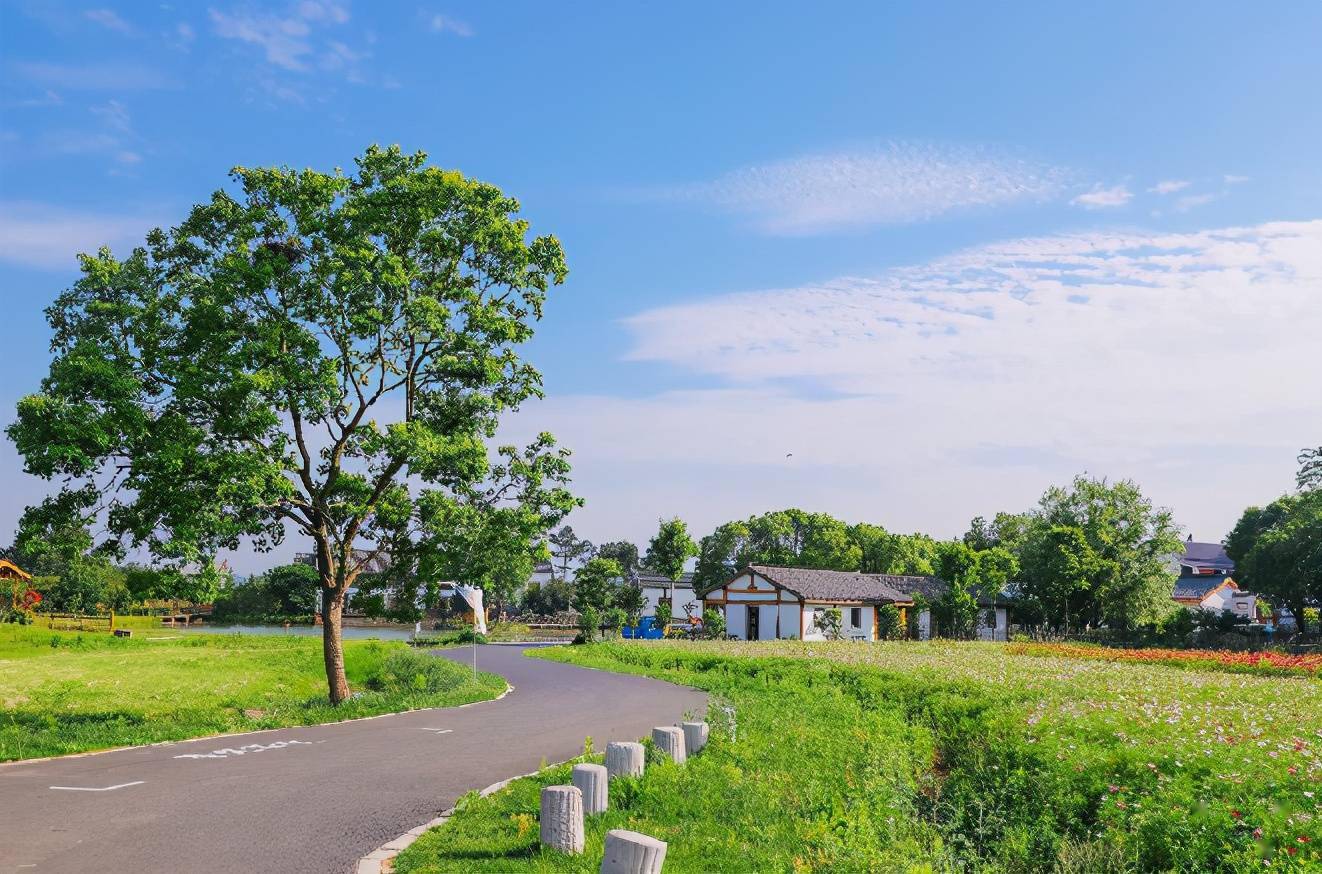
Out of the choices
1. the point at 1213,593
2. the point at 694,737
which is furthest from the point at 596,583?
the point at 1213,593

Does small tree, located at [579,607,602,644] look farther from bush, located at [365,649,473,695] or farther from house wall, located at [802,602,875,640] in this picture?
bush, located at [365,649,473,695]

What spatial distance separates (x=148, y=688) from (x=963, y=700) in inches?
779

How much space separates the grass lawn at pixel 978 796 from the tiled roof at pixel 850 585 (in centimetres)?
3934

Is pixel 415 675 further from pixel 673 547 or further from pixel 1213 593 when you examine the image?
pixel 1213 593

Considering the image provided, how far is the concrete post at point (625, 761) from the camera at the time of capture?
9852 millimetres

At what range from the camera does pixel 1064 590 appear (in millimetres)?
51812

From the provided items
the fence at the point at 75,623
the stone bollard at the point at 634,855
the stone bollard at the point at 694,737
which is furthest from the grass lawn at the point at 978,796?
the fence at the point at 75,623

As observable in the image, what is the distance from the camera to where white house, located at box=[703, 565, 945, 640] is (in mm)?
53188

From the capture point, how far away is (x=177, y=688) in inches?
910

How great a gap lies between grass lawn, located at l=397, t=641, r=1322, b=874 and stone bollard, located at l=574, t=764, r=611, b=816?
0.81 ft

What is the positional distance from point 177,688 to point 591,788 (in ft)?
61.5

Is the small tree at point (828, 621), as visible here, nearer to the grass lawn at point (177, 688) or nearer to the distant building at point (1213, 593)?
the grass lawn at point (177, 688)

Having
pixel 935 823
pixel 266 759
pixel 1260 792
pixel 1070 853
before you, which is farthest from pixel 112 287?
pixel 1260 792

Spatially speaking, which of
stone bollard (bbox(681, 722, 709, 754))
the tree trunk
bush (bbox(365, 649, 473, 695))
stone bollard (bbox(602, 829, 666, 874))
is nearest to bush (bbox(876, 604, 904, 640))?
bush (bbox(365, 649, 473, 695))
